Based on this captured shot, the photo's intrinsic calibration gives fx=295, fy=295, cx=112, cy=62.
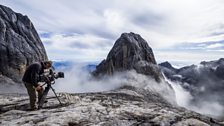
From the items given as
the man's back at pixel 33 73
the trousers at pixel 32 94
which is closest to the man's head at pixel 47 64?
the man's back at pixel 33 73

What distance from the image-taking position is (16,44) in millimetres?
90062

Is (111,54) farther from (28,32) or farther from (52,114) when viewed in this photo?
(52,114)

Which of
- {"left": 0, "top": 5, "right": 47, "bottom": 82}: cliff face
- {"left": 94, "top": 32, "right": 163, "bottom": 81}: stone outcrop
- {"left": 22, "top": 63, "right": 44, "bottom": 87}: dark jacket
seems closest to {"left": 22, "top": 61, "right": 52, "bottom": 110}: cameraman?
{"left": 22, "top": 63, "right": 44, "bottom": 87}: dark jacket

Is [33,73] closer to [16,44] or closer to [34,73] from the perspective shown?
[34,73]

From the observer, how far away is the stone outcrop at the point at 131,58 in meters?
109

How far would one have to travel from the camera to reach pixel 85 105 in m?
24.0

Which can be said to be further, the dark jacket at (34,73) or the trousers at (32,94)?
the trousers at (32,94)

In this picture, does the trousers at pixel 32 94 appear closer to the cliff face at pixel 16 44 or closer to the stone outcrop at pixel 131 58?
the cliff face at pixel 16 44

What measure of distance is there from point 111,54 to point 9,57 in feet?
163

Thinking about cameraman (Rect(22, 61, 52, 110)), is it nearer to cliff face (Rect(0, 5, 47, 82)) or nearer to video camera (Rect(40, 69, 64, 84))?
video camera (Rect(40, 69, 64, 84))

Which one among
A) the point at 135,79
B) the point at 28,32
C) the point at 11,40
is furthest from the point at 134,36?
the point at 11,40

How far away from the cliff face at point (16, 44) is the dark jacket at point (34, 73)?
60.1 m

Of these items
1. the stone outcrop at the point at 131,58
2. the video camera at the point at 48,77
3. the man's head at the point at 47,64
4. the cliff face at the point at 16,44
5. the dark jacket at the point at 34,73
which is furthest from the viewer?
the stone outcrop at the point at 131,58

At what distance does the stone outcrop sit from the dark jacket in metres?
83.6
